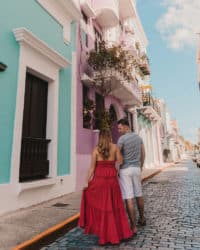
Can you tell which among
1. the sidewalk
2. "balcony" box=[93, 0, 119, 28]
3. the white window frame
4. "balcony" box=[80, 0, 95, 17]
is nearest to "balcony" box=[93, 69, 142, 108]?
the white window frame

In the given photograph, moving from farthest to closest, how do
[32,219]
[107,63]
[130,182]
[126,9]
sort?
[126,9], [107,63], [32,219], [130,182]

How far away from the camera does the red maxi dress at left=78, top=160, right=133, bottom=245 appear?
329cm

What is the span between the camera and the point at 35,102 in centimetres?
661

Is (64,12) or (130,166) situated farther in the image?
(64,12)

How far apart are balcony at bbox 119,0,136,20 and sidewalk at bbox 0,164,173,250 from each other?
12644mm

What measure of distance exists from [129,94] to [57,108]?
6.66m

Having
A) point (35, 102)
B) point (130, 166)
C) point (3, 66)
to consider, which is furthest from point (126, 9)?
point (130, 166)

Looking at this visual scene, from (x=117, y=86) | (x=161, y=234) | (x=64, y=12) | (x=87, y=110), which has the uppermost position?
(x=64, y=12)

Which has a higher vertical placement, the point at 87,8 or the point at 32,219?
the point at 87,8

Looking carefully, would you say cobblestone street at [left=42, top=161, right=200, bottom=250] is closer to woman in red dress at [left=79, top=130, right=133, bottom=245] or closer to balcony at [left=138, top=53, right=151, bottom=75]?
woman in red dress at [left=79, top=130, right=133, bottom=245]

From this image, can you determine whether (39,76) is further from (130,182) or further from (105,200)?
(105,200)

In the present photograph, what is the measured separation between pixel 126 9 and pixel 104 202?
1440cm

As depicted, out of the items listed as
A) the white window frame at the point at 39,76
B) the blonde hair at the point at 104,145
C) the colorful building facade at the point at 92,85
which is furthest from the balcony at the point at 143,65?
the blonde hair at the point at 104,145

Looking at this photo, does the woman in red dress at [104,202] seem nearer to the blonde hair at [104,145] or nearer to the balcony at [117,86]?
the blonde hair at [104,145]
